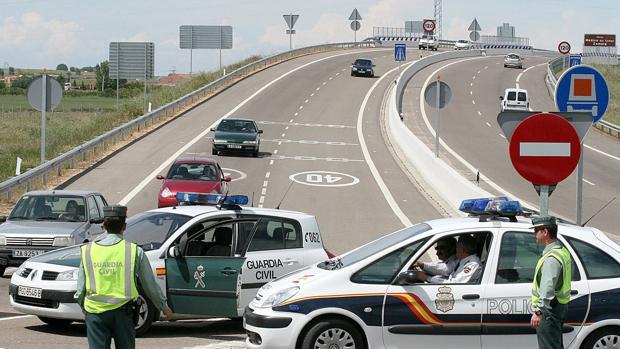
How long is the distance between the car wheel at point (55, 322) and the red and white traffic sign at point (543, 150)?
591cm

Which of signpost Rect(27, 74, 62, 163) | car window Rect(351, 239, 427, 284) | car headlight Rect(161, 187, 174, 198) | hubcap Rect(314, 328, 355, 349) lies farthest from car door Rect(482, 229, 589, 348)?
signpost Rect(27, 74, 62, 163)

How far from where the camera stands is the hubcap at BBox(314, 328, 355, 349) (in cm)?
941

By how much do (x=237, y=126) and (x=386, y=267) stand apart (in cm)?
3052

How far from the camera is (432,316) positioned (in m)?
9.38

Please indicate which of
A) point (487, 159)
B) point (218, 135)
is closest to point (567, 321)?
point (218, 135)

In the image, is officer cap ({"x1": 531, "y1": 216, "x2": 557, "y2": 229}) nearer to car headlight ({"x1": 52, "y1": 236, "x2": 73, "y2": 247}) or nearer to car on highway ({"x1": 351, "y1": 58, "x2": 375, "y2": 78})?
car headlight ({"x1": 52, "y1": 236, "x2": 73, "y2": 247})

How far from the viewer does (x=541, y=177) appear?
8977 mm

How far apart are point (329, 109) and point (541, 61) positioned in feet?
165

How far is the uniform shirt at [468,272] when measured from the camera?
9.57m

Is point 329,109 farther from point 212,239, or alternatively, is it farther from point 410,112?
point 212,239

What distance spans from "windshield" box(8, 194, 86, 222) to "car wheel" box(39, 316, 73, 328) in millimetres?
5757

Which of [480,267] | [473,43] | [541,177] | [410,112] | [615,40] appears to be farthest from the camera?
[473,43]

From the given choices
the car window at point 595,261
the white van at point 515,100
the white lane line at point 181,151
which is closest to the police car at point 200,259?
the car window at point 595,261

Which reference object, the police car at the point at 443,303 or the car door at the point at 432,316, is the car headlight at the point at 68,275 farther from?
the car door at the point at 432,316
